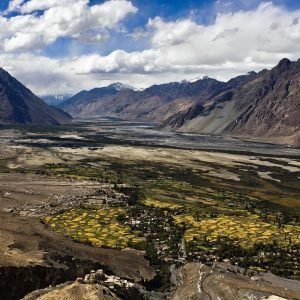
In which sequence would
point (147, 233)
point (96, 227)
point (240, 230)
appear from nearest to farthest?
point (147, 233), point (96, 227), point (240, 230)

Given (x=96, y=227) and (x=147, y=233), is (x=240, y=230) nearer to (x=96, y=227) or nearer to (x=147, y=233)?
(x=147, y=233)

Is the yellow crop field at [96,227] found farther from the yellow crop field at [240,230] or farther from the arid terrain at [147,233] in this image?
the yellow crop field at [240,230]

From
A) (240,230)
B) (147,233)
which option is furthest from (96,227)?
(240,230)

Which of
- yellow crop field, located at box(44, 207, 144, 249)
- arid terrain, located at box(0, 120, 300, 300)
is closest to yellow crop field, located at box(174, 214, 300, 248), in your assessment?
arid terrain, located at box(0, 120, 300, 300)

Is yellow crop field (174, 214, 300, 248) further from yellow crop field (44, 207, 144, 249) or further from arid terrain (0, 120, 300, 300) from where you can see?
yellow crop field (44, 207, 144, 249)

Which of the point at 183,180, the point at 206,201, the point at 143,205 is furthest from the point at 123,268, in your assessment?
A: the point at 183,180

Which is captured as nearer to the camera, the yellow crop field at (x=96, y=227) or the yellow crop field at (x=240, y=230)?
the yellow crop field at (x=96, y=227)

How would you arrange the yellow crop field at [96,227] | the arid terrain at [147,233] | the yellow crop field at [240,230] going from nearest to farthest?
the arid terrain at [147,233], the yellow crop field at [96,227], the yellow crop field at [240,230]

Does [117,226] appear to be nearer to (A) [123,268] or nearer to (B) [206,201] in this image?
(A) [123,268]

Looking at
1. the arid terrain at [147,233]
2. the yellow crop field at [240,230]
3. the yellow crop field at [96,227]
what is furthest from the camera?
the yellow crop field at [240,230]

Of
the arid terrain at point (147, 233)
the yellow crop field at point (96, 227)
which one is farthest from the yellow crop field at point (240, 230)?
the yellow crop field at point (96, 227)

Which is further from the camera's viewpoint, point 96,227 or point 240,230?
point 240,230
